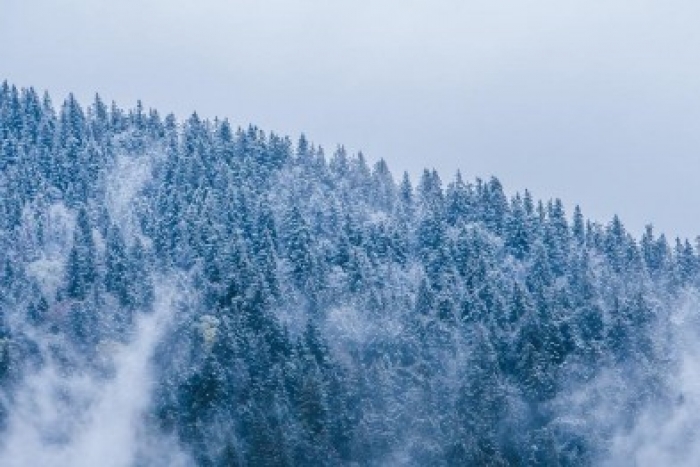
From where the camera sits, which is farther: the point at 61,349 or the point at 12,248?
the point at 12,248

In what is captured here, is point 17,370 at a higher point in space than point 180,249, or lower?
lower

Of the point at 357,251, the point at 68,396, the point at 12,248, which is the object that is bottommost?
the point at 68,396

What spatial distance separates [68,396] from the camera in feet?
523

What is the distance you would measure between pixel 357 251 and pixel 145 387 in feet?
148

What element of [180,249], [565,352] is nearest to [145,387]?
[180,249]

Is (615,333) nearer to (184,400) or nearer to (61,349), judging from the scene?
(184,400)

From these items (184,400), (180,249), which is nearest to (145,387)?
(184,400)

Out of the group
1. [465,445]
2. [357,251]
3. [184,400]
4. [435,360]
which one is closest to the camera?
[465,445]

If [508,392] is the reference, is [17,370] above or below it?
above

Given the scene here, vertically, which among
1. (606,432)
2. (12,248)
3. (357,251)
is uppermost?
(12,248)

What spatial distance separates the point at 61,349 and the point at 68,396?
23.0ft

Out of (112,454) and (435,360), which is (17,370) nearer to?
(112,454)

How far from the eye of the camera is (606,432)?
495 ft

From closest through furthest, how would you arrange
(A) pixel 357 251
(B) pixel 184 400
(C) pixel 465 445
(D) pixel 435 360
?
(C) pixel 465 445, (B) pixel 184 400, (D) pixel 435 360, (A) pixel 357 251
